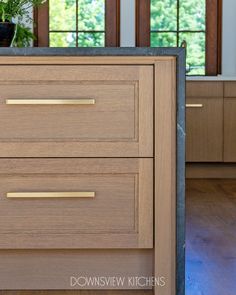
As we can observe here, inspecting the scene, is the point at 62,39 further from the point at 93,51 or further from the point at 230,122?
the point at 93,51

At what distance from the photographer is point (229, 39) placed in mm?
5453

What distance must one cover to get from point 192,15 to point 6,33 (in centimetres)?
380

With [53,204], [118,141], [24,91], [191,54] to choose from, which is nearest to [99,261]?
[53,204]

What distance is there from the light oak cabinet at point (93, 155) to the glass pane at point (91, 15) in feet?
12.8

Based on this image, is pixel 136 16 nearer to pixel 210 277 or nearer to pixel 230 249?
pixel 230 249

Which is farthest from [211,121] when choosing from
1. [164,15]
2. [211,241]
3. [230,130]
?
[211,241]

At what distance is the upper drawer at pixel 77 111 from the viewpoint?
1.75 metres

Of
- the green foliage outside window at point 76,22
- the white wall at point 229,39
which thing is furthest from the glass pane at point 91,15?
the white wall at point 229,39

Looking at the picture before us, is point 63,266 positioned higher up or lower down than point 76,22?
lower down

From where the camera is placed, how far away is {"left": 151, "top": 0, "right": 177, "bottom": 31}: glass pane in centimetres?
549

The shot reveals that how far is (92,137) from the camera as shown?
1755 millimetres

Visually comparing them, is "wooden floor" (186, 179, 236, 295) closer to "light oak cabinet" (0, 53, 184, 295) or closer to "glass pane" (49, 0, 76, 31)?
"light oak cabinet" (0, 53, 184, 295)

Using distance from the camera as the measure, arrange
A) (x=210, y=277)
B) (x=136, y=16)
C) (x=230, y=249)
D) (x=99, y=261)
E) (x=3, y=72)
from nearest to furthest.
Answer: (x=3, y=72) < (x=99, y=261) < (x=210, y=277) < (x=230, y=249) < (x=136, y=16)

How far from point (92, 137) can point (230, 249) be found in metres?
1.01
